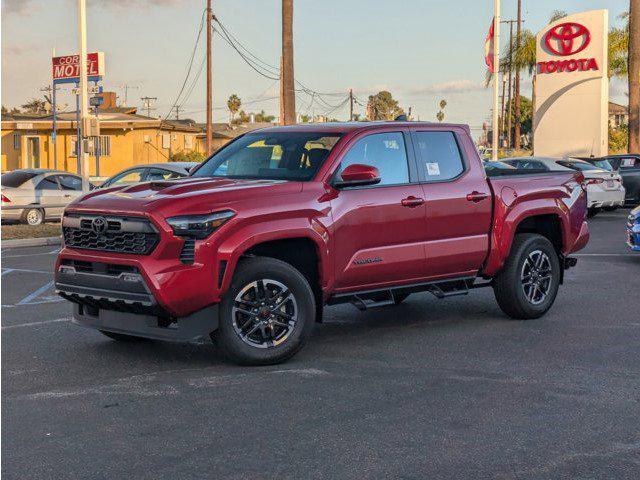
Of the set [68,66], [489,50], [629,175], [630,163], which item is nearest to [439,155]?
[629,175]

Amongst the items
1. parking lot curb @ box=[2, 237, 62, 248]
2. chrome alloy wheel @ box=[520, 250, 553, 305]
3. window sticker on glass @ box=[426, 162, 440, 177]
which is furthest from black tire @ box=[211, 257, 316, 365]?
parking lot curb @ box=[2, 237, 62, 248]

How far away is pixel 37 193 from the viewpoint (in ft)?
82.3

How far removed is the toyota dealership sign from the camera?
4097 cm

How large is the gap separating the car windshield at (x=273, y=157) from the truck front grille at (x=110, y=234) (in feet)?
4.76

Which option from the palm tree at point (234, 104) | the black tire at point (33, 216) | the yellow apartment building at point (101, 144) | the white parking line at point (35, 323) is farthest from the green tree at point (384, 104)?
the white parking line at point (35, 323)

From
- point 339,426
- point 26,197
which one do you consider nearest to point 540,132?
point 26,197

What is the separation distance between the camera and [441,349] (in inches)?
325

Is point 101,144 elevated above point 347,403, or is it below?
above

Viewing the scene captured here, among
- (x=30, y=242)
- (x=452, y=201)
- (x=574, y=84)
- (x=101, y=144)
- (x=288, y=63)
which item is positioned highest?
(x=574, y=84)

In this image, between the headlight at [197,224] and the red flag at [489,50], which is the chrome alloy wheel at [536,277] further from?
the red flag at [489,50]

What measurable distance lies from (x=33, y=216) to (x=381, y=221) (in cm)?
1777

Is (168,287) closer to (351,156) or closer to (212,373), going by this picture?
(212,373)

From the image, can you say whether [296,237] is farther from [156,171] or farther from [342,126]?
[156,171]

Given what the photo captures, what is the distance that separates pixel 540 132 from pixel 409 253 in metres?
35.9
